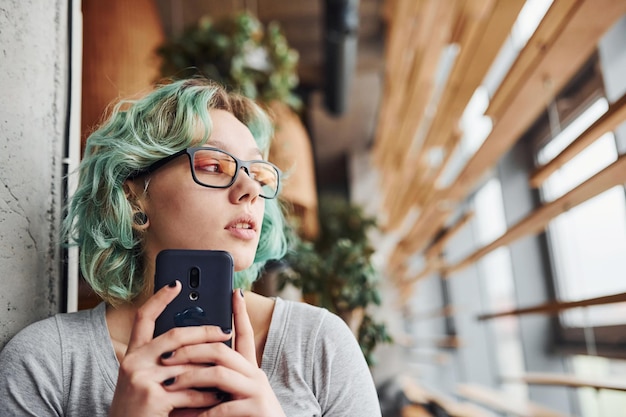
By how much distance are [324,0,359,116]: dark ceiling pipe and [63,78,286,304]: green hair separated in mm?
2295

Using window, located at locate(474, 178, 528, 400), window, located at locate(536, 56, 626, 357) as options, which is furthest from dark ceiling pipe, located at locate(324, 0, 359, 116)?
window, located at locate(474, 178, 528, 400)

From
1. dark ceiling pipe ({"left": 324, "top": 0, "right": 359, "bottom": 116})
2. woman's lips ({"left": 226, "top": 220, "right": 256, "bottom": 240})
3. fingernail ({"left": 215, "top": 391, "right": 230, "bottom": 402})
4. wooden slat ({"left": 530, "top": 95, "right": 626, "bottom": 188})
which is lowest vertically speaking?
fingernail ({"left": 215, "top": 391, "right": 230, "bottom": 402})

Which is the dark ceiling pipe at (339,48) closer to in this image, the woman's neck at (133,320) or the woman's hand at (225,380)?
the woman's neck at (133,320)

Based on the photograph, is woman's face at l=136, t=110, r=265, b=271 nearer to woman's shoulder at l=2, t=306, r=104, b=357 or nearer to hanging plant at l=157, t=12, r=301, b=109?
woman's shoulder at l=2, t=306, r=104, b=357

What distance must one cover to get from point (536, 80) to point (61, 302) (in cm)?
136

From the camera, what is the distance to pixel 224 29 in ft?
9.05

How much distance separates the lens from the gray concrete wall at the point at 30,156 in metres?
1.00

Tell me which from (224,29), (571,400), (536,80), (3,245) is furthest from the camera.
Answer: (571,400)

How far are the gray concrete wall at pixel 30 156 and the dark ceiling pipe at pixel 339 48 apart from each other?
223cm

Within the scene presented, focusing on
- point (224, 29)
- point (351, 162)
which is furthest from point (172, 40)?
point (351, 162)

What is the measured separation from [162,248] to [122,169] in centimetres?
18

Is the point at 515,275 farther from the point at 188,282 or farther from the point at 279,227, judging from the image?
the point at 188,282

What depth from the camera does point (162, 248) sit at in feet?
3.26

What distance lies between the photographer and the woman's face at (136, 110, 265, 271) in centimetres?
95
